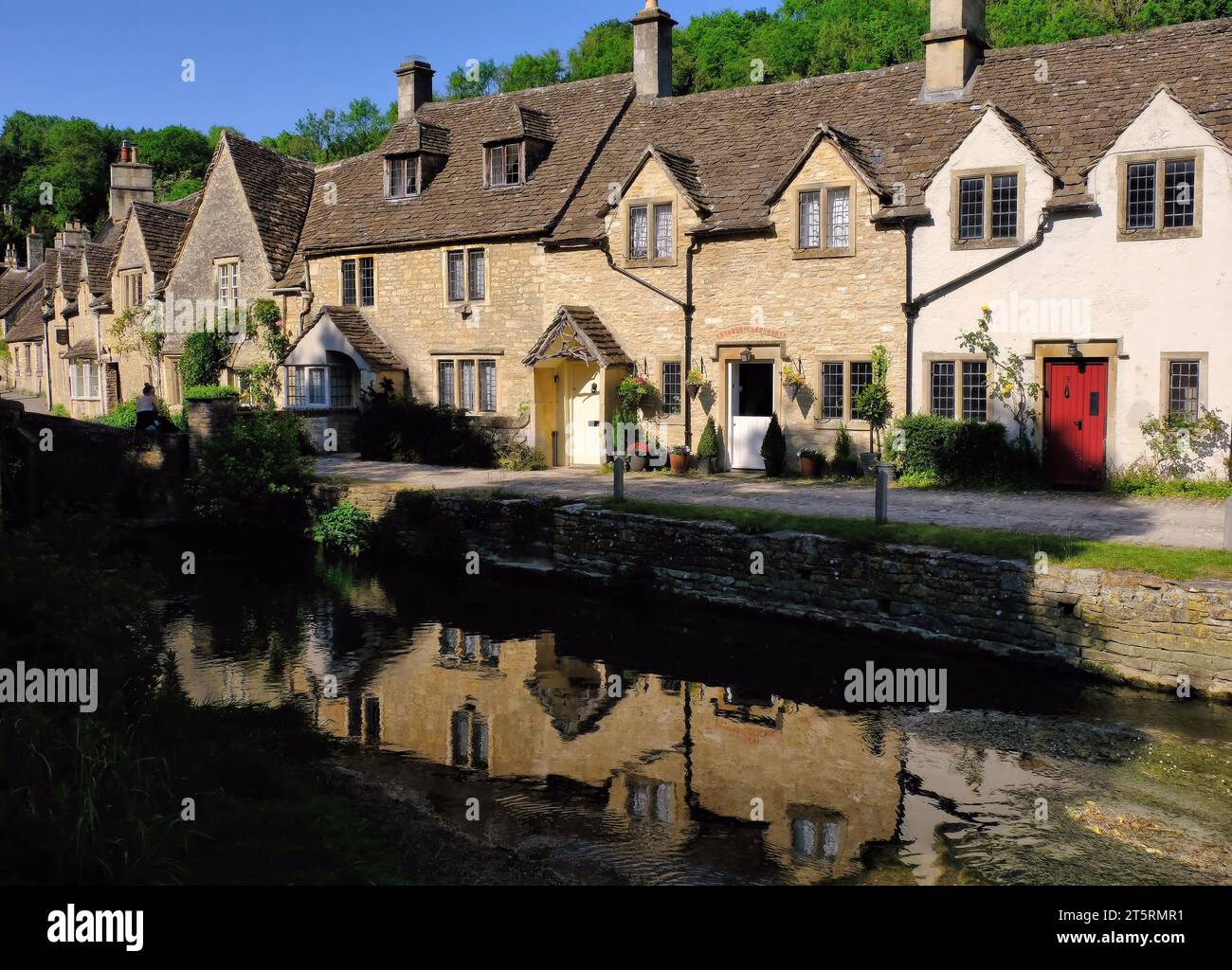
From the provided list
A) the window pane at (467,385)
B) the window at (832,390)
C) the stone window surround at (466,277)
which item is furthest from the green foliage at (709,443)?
the stone window surround at (466,277)

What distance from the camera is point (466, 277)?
28.9 m

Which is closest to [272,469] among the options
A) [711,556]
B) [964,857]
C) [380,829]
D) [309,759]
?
[711,556]

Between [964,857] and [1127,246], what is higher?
[1127,246]

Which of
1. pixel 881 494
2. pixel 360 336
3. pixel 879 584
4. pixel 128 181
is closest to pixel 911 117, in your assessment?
pixel 881 494

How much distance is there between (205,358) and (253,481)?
14.4 m

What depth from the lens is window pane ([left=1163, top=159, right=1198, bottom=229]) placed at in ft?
64.2

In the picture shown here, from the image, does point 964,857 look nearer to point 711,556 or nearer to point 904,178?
point 711,556

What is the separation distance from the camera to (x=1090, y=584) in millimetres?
13086

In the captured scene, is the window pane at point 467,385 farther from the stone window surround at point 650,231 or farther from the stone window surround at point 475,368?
the stone window surround at point 650,231

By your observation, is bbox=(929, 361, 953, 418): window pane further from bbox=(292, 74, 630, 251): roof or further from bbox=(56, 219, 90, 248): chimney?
bbox=(56, 219, 90, 248): chimney

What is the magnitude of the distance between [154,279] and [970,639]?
33392mm

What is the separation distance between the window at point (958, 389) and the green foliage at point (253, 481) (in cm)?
1318

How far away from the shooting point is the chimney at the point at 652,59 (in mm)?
29062

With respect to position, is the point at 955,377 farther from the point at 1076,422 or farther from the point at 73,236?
the point at 73,236
